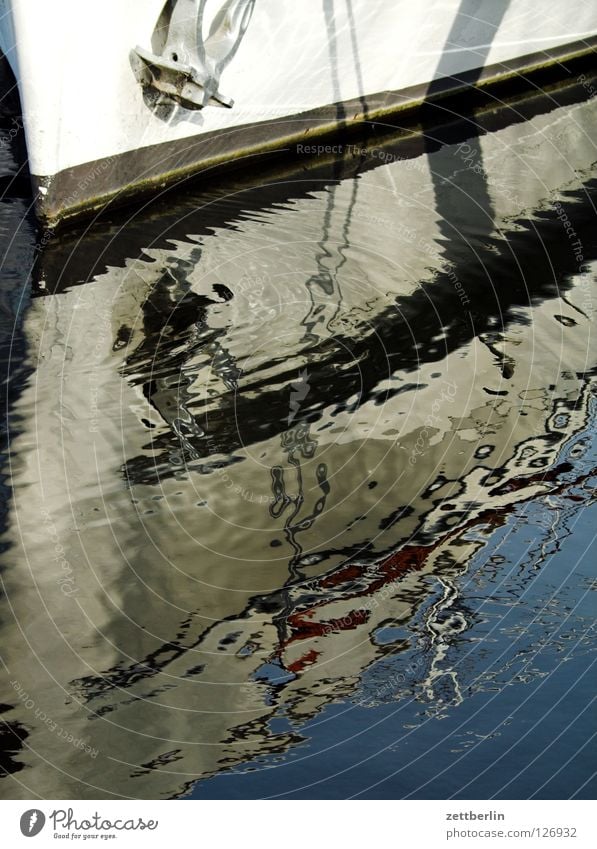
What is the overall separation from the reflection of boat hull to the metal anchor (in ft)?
0.06

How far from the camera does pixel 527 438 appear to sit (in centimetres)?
596

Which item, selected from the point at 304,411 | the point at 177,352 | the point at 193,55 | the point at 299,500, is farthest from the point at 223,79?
the point at 299,500

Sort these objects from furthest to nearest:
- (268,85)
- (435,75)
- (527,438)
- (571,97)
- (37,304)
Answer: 1. (571,97)
2. (435,75)
3. (268,85)
4. (37,304)
5. (527,438)

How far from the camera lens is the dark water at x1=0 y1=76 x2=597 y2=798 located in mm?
3941

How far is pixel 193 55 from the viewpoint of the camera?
8250 millimetres

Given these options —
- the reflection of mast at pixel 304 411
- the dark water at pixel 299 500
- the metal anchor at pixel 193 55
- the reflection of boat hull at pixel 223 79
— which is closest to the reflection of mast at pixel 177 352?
the dark water at pixel 299 500

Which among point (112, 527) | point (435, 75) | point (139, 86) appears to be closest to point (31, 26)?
point (139, 86)

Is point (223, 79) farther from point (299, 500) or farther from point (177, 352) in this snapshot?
point (299, 500)

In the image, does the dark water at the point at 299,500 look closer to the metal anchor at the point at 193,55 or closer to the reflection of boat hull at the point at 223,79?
the reflection of boat hull at the point at 223,79

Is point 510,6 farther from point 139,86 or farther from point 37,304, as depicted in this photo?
point 37,304

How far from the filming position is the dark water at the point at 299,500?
3941 mm

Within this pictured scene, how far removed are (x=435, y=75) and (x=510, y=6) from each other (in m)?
1.13

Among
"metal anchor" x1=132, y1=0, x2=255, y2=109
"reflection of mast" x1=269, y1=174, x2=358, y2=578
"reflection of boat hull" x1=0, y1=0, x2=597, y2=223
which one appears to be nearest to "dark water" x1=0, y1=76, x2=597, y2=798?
"reflection of mast" x1=269, y1=174, x2=358, y2=578

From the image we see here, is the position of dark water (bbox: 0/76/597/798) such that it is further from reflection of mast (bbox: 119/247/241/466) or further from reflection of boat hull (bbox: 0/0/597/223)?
reflection of boat hull (bbox: 0/0/597/223)
